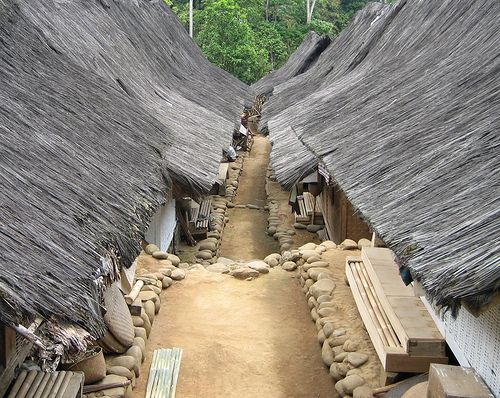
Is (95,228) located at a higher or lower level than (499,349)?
higher

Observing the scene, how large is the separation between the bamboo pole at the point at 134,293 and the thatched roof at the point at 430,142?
3.31 meters

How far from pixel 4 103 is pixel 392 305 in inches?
199

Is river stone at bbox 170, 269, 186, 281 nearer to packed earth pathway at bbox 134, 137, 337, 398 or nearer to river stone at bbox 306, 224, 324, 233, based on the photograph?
packed earth pathway at bbox 134, 137, 337, 398

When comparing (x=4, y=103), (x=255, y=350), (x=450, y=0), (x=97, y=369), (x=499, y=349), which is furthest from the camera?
(x=450, y=0)

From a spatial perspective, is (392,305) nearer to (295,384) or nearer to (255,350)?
(295,384)

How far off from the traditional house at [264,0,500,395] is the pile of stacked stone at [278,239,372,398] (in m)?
1.21

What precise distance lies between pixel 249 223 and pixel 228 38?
42.1ft

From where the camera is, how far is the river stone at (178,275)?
1041 centimetres

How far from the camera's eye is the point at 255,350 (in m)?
8.36

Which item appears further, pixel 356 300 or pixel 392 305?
pixel 356 300

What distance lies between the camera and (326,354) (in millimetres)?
7973

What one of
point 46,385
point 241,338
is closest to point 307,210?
point 241,338

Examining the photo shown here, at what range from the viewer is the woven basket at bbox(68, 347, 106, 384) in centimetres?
654

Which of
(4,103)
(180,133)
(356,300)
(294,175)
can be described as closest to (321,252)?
(294,175)
